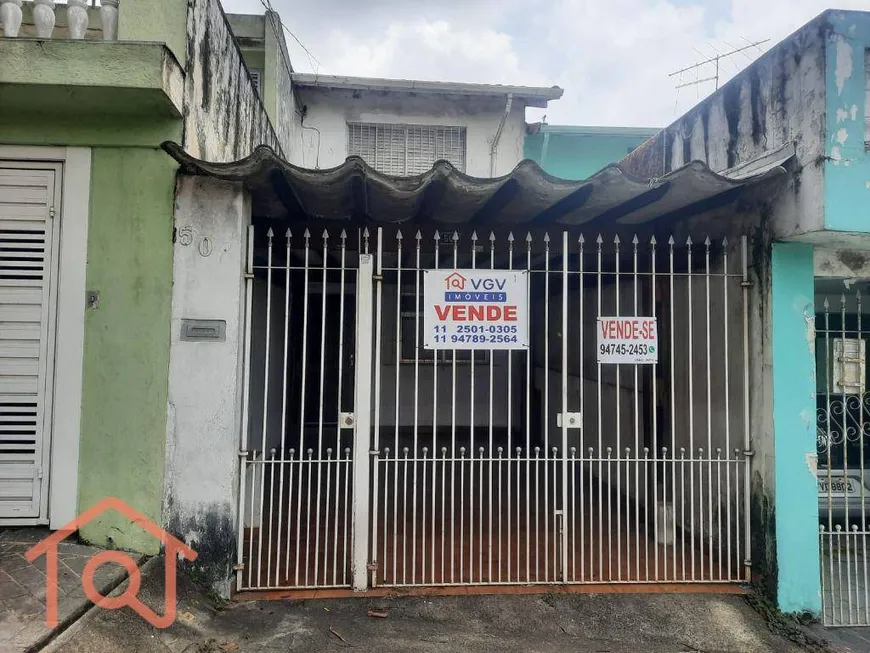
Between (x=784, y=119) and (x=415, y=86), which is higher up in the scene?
(x=415, y=86)

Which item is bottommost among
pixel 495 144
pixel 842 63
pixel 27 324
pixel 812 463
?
pixel 812 463

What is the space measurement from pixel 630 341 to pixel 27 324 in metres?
4.59

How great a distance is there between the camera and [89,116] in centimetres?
364

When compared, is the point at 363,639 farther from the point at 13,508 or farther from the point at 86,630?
the point at 13,508

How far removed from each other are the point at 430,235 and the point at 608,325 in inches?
68.6

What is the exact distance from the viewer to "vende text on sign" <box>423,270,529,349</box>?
13.0 feet

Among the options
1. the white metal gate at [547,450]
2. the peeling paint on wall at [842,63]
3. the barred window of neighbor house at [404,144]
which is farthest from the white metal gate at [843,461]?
the barred window of neighbor house at [404,144]

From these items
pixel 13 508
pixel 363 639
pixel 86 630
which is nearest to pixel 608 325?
pixel 363 639

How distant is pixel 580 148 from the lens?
35.5 feet

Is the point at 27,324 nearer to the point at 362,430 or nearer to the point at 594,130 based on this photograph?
the point at 362,430

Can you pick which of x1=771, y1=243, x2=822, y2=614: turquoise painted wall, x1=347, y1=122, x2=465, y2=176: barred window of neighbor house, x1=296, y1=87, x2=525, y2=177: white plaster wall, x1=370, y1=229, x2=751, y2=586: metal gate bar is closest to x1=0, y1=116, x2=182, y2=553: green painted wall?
x1=370, y1=229, x2=751, y2=586: metal gate bar

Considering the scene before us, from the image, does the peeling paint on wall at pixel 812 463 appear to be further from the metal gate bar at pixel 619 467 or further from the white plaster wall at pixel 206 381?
the white plaster wall at pixel 206 381

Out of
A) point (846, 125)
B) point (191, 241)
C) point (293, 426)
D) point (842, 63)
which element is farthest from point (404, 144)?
point (846, 125)

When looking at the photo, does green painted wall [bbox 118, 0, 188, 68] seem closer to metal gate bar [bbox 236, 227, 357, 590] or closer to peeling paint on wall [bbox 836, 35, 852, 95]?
metal gate bar [bbox 236, 227, 357, 590]
